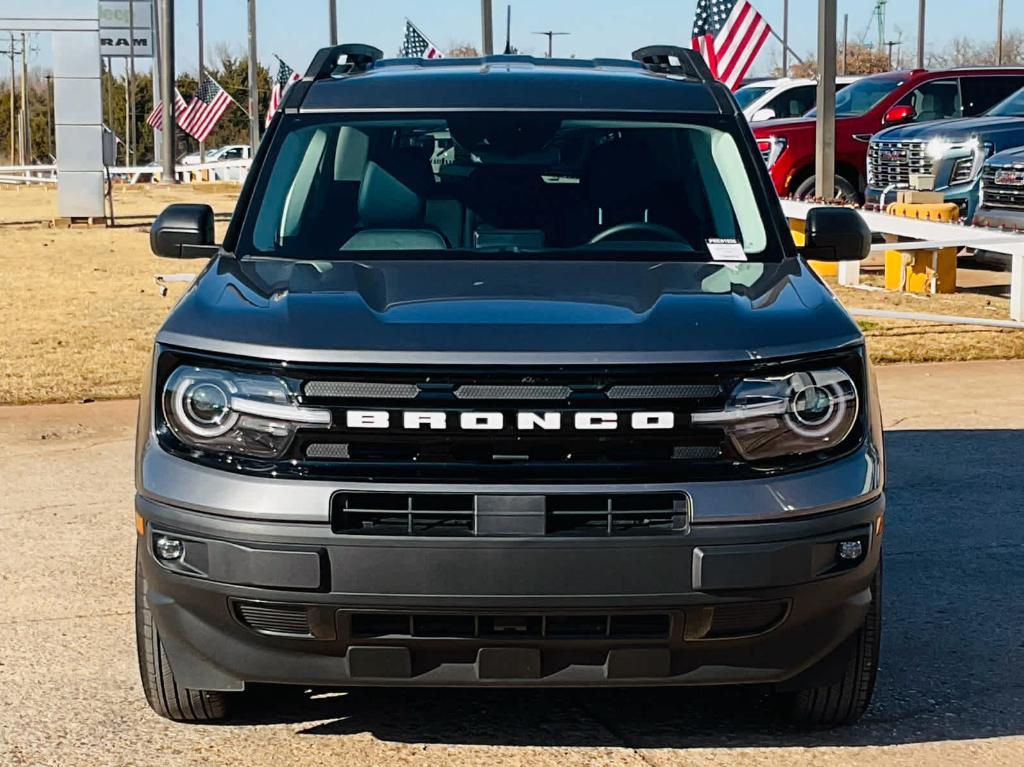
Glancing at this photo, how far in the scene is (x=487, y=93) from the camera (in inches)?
212

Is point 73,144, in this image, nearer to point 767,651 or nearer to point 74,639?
point 74,639

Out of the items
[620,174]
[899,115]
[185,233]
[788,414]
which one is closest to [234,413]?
[788,414]

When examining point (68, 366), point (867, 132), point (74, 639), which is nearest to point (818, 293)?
point (74, 639)

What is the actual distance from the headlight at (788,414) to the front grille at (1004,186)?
1134 centimetres

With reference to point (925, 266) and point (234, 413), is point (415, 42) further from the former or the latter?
point (234, 413)

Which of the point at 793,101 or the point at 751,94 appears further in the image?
the point at 751,94

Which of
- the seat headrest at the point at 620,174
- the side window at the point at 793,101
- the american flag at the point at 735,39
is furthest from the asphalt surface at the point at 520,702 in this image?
the side window at the point at 793,101

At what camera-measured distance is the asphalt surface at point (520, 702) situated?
4180mm

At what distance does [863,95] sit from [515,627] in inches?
743

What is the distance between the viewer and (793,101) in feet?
82.8

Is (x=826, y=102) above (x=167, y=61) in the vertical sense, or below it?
below

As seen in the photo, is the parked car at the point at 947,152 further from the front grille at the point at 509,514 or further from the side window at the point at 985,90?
the front grille at the point at 509,514

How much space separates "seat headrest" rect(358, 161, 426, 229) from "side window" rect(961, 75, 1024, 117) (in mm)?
16802

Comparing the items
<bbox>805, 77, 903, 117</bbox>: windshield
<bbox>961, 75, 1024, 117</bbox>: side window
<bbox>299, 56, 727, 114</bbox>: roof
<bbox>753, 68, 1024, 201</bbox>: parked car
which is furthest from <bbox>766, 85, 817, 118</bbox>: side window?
<bbox>299, 56, 727, 114</bbox>: roof
